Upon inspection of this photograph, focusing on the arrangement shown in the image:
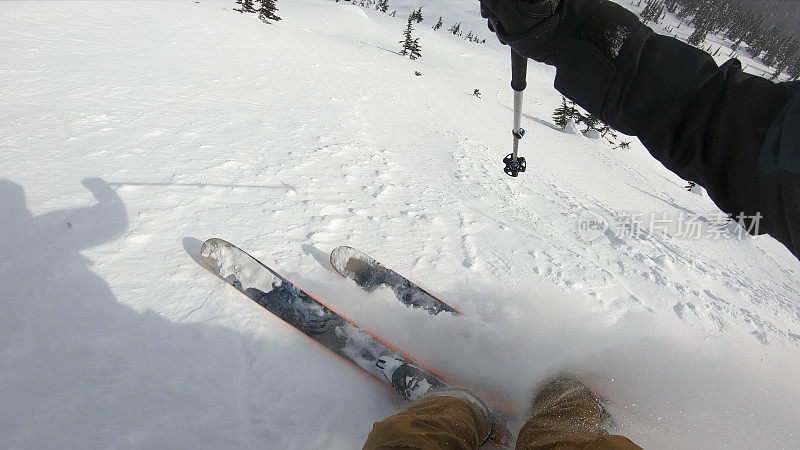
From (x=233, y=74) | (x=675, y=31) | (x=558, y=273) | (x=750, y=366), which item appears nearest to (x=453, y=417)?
(x=558, y=273)

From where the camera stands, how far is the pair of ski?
88.8 inches

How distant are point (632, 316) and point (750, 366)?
0.92 metres

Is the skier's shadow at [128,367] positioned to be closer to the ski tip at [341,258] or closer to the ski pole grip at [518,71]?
the ski tip at [341,258]

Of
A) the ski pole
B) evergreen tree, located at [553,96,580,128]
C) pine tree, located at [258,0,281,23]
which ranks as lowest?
evergreen tree, located at [553,96,580,128]

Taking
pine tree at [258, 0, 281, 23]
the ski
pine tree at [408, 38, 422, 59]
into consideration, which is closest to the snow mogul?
the ski

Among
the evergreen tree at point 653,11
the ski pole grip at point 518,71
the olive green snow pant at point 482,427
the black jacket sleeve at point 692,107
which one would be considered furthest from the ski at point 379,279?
the evergreen tree at point 653,11

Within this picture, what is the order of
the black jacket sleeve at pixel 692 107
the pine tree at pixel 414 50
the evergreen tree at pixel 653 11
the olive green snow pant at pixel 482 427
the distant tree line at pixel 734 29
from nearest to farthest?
the black jacket sleeve at pixel 692 107
the olive green snow pant at pixel 482 427
the pine tree at pixel 414 50
the distant tree line at pixel 734 29
the evergreen tree at pixel 653 11

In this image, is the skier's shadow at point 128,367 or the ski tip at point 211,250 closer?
the skier's shadow at point 128,367

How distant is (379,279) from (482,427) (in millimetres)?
1391

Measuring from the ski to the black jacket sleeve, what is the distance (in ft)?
6.27

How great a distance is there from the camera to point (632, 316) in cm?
335

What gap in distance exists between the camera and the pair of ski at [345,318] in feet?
7.40

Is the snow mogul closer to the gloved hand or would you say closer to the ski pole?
the gloved hand

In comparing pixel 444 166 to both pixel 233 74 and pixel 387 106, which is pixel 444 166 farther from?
pixel 233 74
